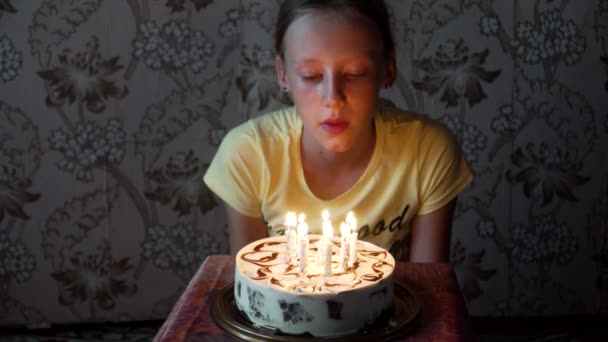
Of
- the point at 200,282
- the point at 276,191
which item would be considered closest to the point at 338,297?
the point at 200,282

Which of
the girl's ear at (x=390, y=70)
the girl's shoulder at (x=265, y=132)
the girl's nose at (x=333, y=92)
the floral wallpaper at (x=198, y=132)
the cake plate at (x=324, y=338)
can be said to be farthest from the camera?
the floral wallpaper at (x=198, y=132)

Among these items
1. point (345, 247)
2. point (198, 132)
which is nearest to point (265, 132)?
point (345, 247)

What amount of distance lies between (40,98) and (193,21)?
572 mm

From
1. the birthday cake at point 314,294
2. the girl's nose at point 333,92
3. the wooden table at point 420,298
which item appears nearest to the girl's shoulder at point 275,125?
the girl's nose at point 333,92

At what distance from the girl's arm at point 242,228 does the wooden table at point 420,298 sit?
29 centimetres

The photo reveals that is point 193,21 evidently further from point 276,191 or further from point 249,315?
point 249,315

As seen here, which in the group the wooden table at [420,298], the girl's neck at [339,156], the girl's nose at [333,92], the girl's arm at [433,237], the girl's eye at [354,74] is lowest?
the girl's arm at [433,237]

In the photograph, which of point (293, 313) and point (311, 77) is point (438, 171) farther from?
point (293, 313)

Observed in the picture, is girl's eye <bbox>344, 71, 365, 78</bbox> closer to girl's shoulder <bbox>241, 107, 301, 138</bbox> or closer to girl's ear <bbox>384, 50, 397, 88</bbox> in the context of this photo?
girl's ear <bbox>384, 50, 397, 88</bbox>

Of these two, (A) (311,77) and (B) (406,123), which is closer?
(A) (311,77)

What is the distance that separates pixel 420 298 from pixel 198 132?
4.45 feet

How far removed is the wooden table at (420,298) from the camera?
3.16ft

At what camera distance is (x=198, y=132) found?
2.27m

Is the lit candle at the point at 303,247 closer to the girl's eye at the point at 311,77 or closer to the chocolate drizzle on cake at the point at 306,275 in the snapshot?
the chocolate drizzle on cake at the point at 306,275
